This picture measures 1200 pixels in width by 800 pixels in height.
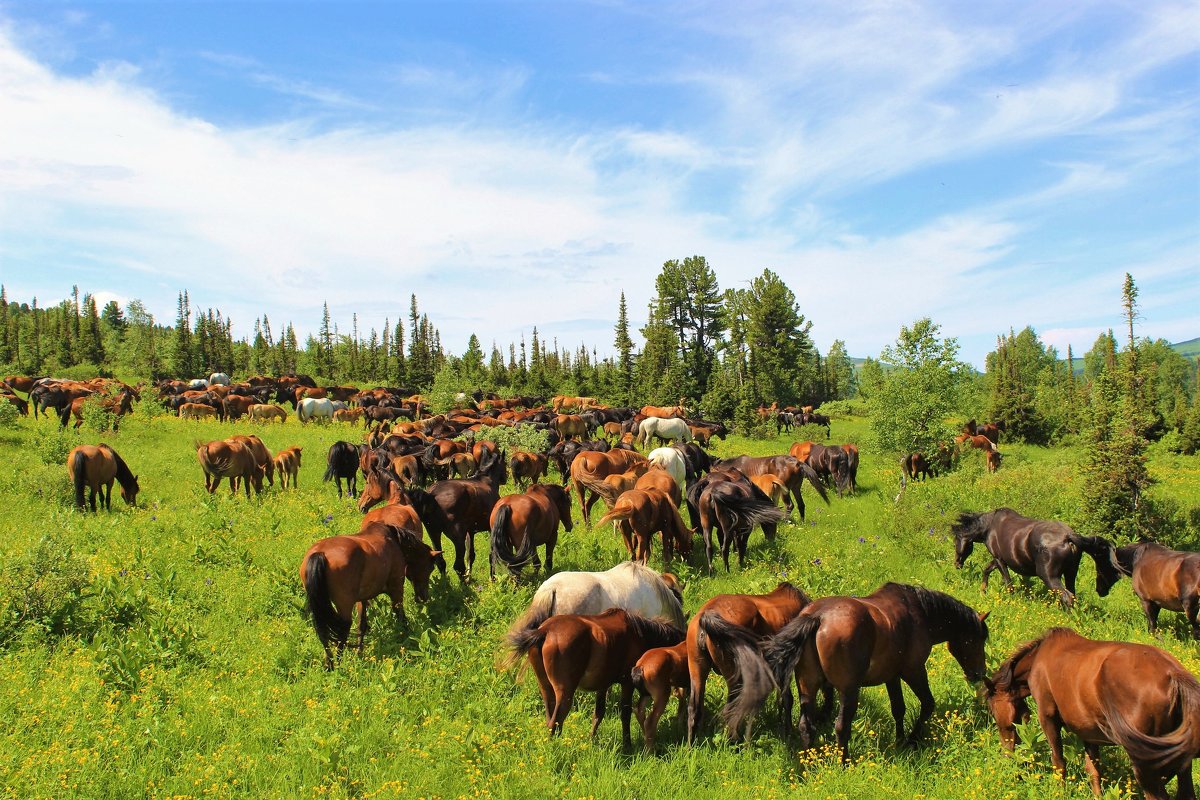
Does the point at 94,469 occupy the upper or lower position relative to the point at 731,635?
upper

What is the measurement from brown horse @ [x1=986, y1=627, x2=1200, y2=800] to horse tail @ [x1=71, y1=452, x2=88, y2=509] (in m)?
16.9

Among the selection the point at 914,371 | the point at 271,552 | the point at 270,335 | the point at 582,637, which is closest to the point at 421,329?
the point at 270,335

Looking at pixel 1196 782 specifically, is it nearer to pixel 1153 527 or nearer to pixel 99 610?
pixel 99 610

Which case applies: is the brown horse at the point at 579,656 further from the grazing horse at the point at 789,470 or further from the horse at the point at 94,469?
the horse at the point at 94,469

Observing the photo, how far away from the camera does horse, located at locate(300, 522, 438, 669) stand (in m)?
7.27

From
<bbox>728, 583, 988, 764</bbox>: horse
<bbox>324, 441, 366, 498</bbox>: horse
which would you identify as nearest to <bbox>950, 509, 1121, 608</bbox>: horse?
<bbox>728, 583, 988, 764</bbox>: horse

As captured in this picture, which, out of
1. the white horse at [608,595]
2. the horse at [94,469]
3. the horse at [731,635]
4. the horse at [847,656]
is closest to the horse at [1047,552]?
the horse at [847,656]

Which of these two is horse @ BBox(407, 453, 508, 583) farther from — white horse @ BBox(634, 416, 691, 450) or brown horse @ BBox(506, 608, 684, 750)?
white horse @ BBox(634, 416, 691, 450)

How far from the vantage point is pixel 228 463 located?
54.2ft

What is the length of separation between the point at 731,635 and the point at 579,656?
1407 mm

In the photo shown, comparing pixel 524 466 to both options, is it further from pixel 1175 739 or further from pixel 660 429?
pixel 1175 739

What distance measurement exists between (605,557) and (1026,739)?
283 inches

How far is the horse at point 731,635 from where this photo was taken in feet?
Result: 18.9

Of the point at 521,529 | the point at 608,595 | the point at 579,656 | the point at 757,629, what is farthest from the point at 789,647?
the point at 521,529
